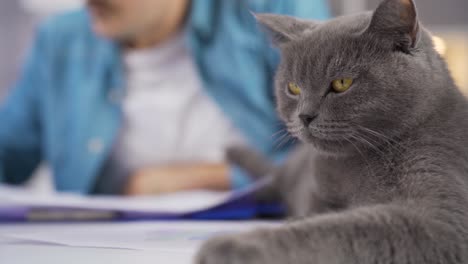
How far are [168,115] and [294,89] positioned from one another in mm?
980

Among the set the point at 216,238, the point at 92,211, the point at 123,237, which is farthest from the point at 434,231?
the point at 92,211

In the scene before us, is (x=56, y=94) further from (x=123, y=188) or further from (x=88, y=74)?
(x=123, y=188)

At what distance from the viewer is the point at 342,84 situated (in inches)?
26.7

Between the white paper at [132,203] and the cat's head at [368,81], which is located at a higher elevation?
the cat's head at [368,81]

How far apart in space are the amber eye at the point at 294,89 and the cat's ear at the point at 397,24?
14cm

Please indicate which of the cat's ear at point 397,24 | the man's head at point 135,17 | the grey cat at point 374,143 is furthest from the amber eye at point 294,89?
the man's head at point 135,17

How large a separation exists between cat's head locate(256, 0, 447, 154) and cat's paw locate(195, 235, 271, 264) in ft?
0.82

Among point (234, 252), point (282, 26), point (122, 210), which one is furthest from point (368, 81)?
point (122, 210)

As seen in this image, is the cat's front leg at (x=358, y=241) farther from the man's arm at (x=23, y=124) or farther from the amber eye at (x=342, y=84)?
the man's arm at (x=23, y=124)

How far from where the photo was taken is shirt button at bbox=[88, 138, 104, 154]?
163cm

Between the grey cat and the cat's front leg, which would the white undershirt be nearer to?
the grey cat

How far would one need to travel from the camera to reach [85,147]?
1.67 metres

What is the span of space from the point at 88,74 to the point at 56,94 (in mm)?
165

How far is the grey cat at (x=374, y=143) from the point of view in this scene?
53cm
